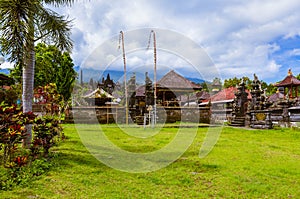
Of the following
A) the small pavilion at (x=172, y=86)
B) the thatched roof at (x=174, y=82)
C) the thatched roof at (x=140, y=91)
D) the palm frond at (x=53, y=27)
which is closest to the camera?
the palm frond at (x=53, y=27)

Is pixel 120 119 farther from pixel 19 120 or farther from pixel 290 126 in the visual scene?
pixel 19 120

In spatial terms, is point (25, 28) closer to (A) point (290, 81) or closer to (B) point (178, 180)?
(B) point (178, 180)

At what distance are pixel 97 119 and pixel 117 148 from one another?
40.1 feet

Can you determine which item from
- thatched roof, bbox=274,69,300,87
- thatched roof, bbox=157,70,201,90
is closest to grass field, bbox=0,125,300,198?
thatched roof, bbox=157,70,201,90

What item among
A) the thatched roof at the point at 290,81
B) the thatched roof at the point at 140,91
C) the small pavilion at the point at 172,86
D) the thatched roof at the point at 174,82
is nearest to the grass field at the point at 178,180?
the small pavilion at the point at 172,86

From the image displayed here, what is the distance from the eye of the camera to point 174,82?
2455cm

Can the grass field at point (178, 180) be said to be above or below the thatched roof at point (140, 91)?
below

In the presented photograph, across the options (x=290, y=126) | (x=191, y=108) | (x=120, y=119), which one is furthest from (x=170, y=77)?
(x=290, y=126)

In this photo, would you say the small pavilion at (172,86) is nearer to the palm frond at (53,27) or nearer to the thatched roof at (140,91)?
the thatched roof at (140,91)

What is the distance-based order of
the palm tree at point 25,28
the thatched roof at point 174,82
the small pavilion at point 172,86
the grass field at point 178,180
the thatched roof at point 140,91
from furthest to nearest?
1. the thatched roof at point 140,91
2. the thatched roof at point 174,82
3. the small pavilion at point 172,86
4. the palm tree at point 25,28
5. the grass field at point 178,180

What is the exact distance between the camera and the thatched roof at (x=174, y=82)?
24047mm

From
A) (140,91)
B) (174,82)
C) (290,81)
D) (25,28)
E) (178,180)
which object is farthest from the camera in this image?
(140,91)

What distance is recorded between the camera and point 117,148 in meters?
Result: 7.83

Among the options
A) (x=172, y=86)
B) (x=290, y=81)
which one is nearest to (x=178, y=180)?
(x=172, y=86)
